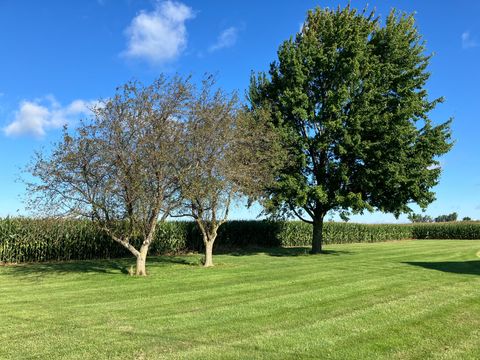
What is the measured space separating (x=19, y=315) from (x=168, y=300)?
10.9 feet

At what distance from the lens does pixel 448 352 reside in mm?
6402

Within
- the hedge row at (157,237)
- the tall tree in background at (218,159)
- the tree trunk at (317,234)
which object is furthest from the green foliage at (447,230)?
the tall tree in background at (218,159)

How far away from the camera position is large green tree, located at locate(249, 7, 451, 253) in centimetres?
2395

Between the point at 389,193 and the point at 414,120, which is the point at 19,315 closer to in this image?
the point at 389,193

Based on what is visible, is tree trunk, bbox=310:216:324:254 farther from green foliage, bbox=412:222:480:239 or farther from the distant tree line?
green foliage, bbox=412:222:480:239

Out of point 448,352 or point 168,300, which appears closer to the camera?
point 448,352

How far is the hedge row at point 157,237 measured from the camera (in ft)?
73.5

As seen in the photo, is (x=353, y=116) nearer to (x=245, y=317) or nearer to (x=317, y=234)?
(x=317, y=234)

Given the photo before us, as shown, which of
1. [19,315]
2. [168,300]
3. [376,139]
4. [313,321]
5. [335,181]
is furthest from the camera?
[335,181]

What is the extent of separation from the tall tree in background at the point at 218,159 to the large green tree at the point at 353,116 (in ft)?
12.7

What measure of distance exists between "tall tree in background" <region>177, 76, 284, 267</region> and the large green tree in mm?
3868

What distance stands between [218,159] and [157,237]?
1298cm

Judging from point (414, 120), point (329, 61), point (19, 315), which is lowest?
point (19, 315)

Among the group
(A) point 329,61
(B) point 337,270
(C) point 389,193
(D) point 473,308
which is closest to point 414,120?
(C) point 389,193
